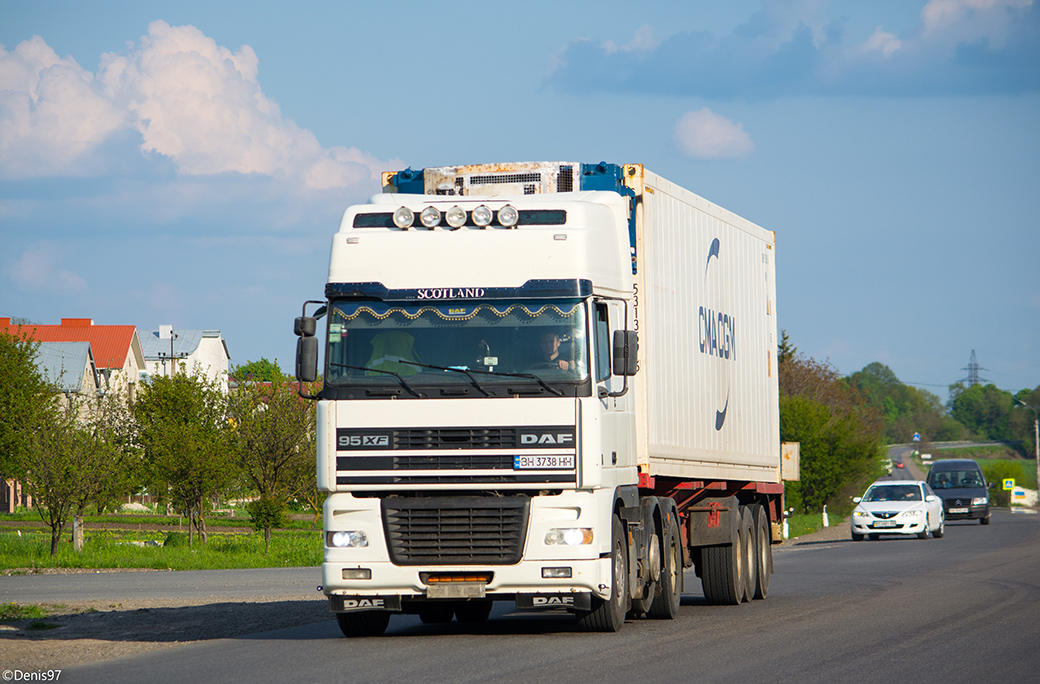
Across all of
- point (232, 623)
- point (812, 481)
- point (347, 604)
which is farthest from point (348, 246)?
point (812, 481)

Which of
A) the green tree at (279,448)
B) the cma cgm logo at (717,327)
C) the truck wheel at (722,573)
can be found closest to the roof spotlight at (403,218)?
the cma cgm logo at (717,327)

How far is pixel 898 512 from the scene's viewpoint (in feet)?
125

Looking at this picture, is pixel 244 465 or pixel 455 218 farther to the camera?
pixel 244 465

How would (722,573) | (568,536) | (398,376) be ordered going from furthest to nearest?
1. (722,573)
2. (398,376)
3. (568,536)

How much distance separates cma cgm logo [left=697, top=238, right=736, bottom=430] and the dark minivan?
112 ft

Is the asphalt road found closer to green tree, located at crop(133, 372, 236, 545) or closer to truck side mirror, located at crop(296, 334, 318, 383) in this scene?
truck side mirror, located at crop(296, 334, 318, 383)

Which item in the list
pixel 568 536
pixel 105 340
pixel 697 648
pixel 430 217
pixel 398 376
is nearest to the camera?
pixel 697 648

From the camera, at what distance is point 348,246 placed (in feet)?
41.7

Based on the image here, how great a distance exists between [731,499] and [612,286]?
206 inches

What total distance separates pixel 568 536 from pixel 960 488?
4052 cm

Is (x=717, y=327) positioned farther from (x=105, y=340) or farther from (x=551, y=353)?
Result: (x=105, y=340)

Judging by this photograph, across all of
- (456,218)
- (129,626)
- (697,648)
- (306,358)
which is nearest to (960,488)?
(129,626)

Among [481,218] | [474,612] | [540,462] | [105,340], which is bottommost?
[474,612]

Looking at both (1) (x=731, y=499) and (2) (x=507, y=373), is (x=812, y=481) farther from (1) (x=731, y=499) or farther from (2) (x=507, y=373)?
(2) (x=507, y=373)
